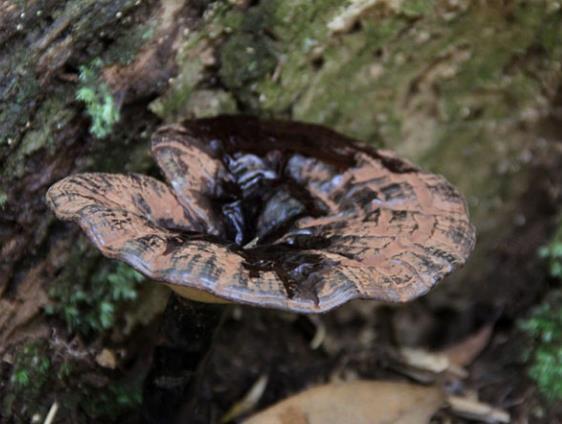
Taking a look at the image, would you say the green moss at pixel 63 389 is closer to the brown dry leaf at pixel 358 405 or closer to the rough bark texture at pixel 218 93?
the rough bark texture at pixel 218 93

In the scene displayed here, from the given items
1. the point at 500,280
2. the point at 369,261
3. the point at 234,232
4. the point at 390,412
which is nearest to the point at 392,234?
the point at 369,261

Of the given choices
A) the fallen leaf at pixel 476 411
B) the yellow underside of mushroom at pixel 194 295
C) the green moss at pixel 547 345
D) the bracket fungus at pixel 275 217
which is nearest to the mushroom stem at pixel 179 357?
the yellow underside of mushroom at pixel 194 295

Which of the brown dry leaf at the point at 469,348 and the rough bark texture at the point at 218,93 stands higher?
the rough bark texture at the point at 218,93

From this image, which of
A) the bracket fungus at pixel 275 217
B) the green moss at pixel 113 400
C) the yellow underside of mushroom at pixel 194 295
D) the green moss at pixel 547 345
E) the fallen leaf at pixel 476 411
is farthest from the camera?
the fallen leaf at pixel 476 411

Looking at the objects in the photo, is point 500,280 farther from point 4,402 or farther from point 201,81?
point 4,402

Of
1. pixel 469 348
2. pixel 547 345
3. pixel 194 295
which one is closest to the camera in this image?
pixel 194 295

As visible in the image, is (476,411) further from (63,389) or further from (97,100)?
(97,100)

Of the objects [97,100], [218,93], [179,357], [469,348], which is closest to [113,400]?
[179,357]
